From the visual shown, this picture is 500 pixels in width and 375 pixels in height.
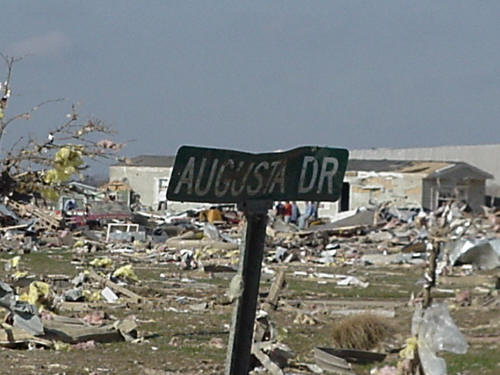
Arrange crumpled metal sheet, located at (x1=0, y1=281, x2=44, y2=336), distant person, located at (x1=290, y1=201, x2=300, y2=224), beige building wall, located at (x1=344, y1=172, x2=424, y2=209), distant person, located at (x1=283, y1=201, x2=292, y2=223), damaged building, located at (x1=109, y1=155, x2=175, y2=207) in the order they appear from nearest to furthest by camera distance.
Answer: crumpled metal sheet, located at (x1=0, y1=281, x2=44, y2=336)
distant person, located at (x1=283, y1=201, x2=292, y2=223)
distant person, located at (x1=290, y1=201, x2=300, y2=224)
beige building wall, located at (x1=344, y1=172, x2=424, y2=209)
damaged building, located at (x1=109, y1=155, x2=175, y2=207)

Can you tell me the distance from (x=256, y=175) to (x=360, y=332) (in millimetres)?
7941

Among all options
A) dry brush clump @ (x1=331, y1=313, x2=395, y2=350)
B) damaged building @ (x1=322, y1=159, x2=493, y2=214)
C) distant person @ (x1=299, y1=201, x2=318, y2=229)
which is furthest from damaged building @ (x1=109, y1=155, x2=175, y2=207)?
dry brush clump @ (x1=331, y1=313, x2=395, y2=350)

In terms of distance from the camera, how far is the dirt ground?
10766mm

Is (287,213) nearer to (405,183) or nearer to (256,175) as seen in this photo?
(405,183)

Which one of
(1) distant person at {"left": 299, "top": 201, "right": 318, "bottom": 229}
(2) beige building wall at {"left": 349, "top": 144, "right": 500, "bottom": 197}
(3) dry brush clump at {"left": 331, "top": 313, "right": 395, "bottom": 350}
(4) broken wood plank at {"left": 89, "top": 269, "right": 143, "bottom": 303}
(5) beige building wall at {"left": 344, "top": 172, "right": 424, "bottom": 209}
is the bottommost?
(3) dry brush clump at {"left": 331, "top": 313, "right": 395, "bottom": 350}

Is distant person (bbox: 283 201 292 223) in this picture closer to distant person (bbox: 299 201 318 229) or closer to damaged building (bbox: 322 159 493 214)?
distant person (bbox: 299 201 318 229)

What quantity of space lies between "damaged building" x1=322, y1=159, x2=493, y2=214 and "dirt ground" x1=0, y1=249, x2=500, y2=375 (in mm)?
22877

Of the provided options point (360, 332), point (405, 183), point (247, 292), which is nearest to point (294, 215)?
point (405, 183)

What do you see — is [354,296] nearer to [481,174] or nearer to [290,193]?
[290,193]

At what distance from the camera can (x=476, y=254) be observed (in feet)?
90.8

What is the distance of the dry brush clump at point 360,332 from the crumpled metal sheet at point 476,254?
15.1m

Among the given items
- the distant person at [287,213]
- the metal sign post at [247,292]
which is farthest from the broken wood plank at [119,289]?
the distant person at [287,213]

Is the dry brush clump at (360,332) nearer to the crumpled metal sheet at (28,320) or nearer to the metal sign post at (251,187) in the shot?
the crumpled metal sheet at (28,320)

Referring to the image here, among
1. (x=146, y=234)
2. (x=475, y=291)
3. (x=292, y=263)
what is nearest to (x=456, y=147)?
(x=146, y=234)
